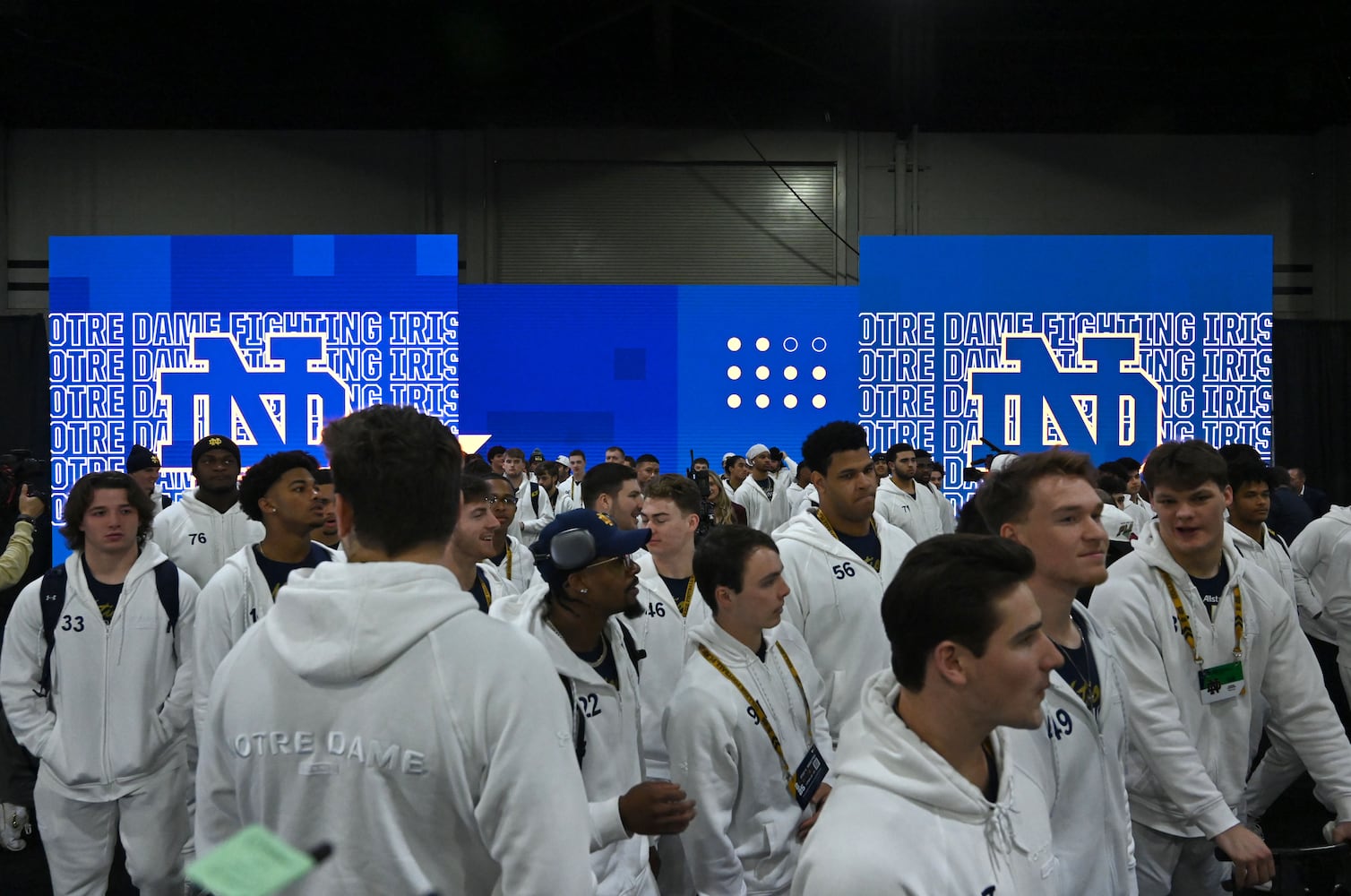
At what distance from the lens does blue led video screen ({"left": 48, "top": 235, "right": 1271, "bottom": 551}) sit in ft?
45.4

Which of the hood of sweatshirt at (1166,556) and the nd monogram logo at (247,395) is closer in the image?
the hood of sweatshirt at (1166,556)

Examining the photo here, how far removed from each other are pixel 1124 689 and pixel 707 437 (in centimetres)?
1164

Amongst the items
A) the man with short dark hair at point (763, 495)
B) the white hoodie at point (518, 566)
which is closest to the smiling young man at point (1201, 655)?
the white hoodie at point (518, 566)

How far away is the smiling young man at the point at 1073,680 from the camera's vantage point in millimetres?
2494

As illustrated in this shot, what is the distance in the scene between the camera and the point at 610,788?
9.37ft

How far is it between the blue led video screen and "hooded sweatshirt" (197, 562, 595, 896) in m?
12.4

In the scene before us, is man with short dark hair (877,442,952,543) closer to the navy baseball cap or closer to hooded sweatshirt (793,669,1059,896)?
the navy baseball cap

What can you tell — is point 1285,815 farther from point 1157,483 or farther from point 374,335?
point 374,335

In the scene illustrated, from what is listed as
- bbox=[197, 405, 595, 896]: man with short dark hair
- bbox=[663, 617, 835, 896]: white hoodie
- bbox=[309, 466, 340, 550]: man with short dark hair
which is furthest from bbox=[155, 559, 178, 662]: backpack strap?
bbox=[197, 405, 595, 896]: man with short dark hair

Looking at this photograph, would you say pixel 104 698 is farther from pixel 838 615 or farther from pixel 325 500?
pixel 838 615

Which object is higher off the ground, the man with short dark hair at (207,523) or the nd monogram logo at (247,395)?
the nd monogram logo at (247,395)

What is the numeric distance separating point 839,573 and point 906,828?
2.65m

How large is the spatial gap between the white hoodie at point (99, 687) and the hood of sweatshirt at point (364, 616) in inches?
106

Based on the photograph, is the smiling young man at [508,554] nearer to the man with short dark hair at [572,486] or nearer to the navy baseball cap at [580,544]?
the navy baseball cap at [580,544]
